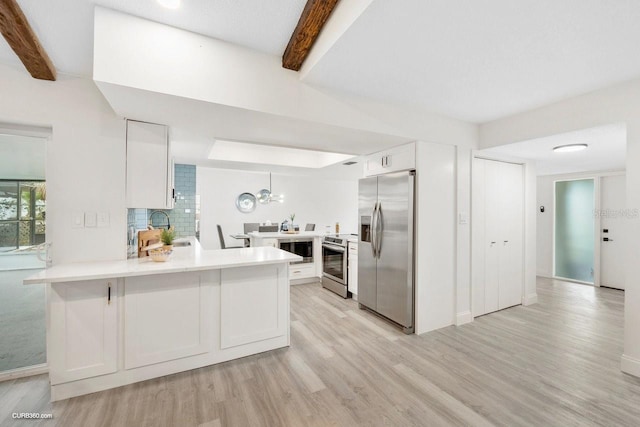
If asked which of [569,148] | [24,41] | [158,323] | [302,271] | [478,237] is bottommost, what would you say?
[302,271]

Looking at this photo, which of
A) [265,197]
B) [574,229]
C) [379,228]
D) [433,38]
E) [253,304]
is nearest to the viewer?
[433,38]

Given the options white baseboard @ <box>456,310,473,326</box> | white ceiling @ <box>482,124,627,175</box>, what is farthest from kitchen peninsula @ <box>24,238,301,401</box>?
white ceiling @ <box>482,124,627,175</box>

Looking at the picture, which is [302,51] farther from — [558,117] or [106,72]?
[558,117]

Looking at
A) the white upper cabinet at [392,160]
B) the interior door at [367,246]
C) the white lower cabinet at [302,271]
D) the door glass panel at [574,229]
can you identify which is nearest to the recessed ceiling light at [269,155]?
the white upper cabinet at [392,160]

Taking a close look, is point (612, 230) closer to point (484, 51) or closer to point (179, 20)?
point (484, 51)

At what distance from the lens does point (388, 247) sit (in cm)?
331

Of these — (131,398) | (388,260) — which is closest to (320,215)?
(388,260)

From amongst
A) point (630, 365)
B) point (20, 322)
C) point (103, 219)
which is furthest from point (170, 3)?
point (630, 365)

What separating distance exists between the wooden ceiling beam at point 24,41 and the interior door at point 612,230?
767cm

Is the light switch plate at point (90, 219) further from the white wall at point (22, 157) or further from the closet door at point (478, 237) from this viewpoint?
the closet door at point (478, 237)

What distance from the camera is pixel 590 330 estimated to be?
3092 millimetres

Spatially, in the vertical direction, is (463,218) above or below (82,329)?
above

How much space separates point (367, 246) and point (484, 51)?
7.96 ft

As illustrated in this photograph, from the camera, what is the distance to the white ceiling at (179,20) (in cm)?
165
